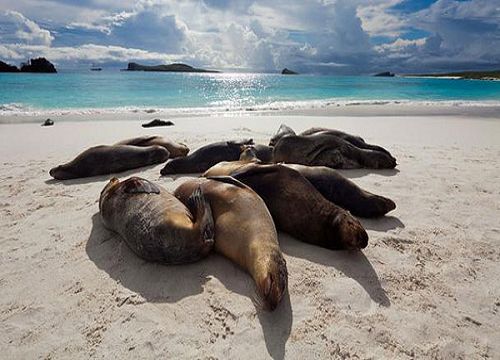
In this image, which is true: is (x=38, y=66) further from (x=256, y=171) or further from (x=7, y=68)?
(x=256, y=171)

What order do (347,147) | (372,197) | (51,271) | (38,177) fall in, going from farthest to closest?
(347,147) → (38,177) → (372,197) → (51,271)

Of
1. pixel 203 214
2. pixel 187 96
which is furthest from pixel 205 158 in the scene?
pixel 187 96

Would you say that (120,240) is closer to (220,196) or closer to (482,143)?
(220,196)

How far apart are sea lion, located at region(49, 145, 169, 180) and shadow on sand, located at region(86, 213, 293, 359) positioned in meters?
3.05

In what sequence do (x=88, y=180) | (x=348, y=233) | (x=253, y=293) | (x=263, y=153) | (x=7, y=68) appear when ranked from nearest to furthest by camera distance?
(x=253, y=293)
(x=348, y=233)
(x=88, y=180)
(x=263, y=153)
(x=7, y=68)

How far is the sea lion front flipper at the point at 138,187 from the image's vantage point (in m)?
3.69

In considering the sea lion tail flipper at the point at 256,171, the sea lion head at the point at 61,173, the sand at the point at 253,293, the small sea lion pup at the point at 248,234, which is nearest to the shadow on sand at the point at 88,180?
the sea lion head at the point at 61,173

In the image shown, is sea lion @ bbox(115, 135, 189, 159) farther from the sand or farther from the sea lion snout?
the sea lion snout

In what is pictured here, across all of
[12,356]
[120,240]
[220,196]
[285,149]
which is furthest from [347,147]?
[12,356]

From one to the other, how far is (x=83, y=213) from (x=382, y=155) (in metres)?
4.93

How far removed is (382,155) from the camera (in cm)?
648

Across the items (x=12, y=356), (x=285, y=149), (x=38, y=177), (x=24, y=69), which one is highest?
(x=285, y=149)

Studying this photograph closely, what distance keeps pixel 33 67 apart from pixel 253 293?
348 feet

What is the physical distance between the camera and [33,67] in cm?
→ 8975
